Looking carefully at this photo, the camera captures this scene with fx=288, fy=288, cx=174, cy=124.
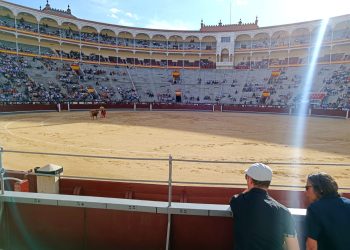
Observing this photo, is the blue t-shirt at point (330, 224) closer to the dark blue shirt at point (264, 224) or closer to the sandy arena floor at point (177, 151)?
the dark blue shirt at point (264, 224)

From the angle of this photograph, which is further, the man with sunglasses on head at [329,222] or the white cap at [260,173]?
the white cap at [260,173]

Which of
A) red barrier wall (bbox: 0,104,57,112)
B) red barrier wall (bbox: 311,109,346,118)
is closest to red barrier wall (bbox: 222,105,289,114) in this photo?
red barrier wall (bbox: 311,109,346,118)

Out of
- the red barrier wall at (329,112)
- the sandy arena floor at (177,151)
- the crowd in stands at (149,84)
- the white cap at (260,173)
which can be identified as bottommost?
the sandy arena floor at (177,151)

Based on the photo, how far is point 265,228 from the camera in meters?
2.36

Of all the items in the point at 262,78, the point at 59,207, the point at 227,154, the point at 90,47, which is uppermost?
the point at 90,47

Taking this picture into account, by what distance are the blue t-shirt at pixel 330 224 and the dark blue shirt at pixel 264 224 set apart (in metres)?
0.18

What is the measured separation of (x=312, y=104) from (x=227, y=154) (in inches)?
1178

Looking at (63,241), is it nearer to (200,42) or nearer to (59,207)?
(59,207)

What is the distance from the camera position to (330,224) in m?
2.20

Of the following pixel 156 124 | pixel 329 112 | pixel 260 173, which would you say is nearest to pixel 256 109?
pixel 329 112

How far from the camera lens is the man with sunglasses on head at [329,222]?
2.20 m

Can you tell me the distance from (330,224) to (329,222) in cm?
2

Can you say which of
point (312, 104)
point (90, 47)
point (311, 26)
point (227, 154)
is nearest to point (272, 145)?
point (227, 154)

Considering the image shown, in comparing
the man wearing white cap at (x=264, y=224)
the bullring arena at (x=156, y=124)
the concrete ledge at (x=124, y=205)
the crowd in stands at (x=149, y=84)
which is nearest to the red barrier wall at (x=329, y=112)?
the bullring arena at (x=156, y=124)
